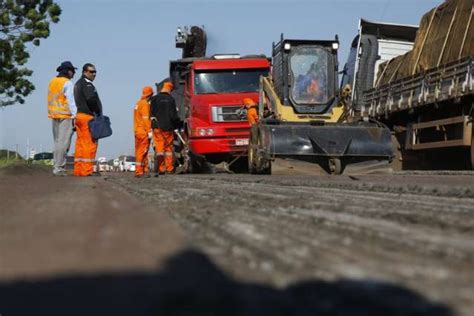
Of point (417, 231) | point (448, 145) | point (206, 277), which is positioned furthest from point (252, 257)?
point (448, 145)

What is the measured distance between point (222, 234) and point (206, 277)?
784mm

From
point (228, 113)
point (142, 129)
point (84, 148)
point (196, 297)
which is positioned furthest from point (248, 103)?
point (196, 297)

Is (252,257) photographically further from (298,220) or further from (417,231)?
(298,220)

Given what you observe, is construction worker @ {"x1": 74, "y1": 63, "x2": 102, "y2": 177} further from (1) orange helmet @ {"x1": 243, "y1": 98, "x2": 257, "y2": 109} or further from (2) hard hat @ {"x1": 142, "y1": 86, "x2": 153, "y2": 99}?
(1) orange helmet @ {"x1": 243, "y1": 98, "x2": 257, "y2": 109}

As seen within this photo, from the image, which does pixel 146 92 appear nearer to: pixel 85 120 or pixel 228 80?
pixel 85 120

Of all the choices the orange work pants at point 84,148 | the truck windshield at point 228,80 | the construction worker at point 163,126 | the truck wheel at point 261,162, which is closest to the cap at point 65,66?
the orange work pants at point 84,148

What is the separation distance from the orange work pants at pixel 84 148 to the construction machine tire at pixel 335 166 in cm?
380

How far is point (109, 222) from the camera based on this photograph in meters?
2.92

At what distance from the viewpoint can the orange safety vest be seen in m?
10.2

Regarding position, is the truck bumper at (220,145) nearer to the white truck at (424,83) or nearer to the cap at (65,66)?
the white truck at (424,83)

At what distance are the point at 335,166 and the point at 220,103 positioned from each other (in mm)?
4903

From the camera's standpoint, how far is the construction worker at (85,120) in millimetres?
10281

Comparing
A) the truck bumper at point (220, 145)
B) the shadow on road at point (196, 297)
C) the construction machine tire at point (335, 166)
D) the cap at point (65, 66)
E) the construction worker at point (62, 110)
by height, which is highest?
the cap at point (65, 66)

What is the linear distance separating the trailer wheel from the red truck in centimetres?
440
